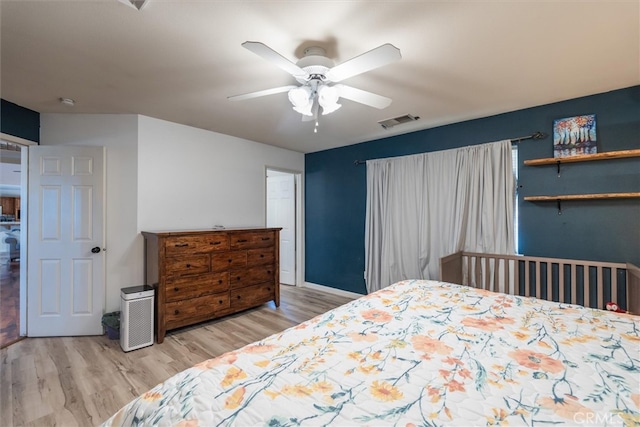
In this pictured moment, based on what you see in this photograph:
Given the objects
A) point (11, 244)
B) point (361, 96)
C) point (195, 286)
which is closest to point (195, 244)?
point (195, 286)

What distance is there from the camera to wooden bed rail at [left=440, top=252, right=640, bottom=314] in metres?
2.38

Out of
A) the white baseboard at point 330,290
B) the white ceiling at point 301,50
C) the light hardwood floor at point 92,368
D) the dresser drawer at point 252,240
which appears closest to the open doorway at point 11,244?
the light hardwood floor at point 92,368

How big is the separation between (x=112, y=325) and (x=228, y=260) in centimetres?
125

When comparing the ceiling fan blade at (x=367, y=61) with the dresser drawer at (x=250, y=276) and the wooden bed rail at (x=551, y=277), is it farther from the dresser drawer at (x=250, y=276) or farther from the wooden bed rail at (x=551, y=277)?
the dresser drawer at (x=250, y=276)

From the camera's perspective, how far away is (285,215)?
202 inches

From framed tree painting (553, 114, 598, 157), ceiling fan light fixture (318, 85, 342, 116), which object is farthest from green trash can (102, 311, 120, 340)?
framed tree painting (553, 114, 598, 157)

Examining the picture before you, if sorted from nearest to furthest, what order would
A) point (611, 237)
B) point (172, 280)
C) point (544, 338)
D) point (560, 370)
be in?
point (560, 370)
point (544, 338)
point (611, 237)
point (172, 280)

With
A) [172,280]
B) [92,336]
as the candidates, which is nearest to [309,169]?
[172,280]

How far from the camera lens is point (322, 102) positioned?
188cm

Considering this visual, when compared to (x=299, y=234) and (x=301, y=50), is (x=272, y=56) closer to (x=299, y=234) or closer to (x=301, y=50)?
(x=301, y=50)

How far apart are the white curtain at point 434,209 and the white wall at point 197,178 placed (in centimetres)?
172

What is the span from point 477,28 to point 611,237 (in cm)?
225

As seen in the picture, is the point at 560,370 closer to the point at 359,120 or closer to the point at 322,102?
the point at 322,102

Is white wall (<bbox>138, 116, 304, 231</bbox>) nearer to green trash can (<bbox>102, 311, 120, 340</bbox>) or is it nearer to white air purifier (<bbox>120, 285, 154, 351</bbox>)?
white air purifier (<bbox>120, 285, 154, 351</bbox>)
